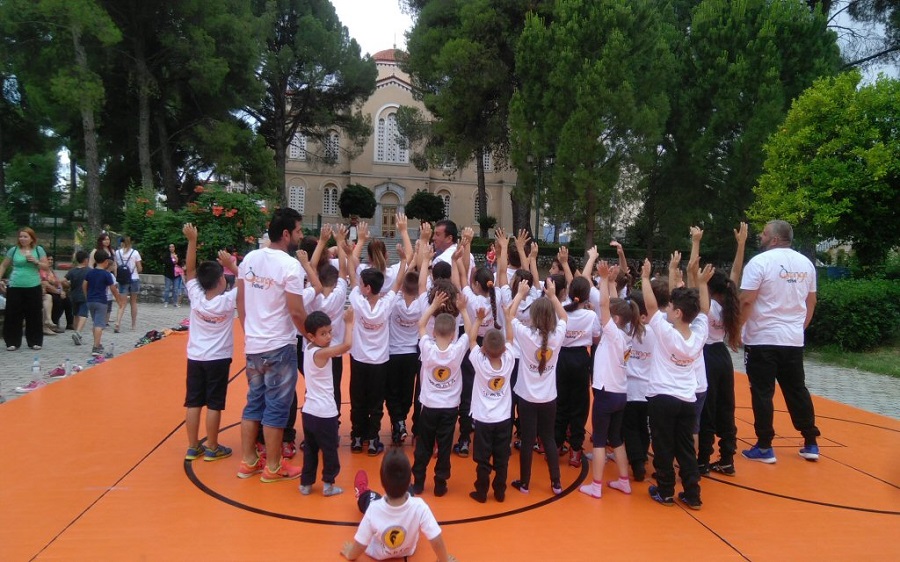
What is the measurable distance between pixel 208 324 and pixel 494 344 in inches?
88.3

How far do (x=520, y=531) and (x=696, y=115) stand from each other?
20536 millimetres

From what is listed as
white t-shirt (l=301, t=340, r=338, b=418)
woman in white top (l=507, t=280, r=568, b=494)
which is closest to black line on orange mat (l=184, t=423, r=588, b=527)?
woman in white top (l=507, t=280, r=568, b=494)

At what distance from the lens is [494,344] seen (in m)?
4.04

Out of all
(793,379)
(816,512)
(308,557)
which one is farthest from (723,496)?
(308,557)

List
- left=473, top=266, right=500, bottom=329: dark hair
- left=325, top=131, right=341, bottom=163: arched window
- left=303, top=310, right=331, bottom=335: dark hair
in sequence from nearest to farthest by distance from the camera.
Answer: left=303, top=310, right=331, bottom=335: dark hair, left=473, top=266, right=500, bottom=329: dark hair, left=325, top=131, right=341, bottom=163: arched window

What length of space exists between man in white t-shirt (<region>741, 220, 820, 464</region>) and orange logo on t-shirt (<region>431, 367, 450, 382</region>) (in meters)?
2.73

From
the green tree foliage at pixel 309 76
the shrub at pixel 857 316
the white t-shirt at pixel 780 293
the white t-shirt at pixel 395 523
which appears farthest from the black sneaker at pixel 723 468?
the green tree foliage at pixel 309 76

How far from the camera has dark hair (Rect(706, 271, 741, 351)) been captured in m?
4.75

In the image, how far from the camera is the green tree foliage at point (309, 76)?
27.9 meters

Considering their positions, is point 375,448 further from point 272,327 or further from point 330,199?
point 330,199

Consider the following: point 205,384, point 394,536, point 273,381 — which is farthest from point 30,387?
point 394,536

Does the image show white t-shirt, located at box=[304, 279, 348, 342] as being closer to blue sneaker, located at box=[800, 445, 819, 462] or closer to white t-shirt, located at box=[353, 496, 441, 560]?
white t-shirt, located at box=[353, 496, 441, 560]

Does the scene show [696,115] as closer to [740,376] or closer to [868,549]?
[740,376]

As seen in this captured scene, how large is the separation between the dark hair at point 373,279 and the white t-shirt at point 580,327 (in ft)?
5.03
